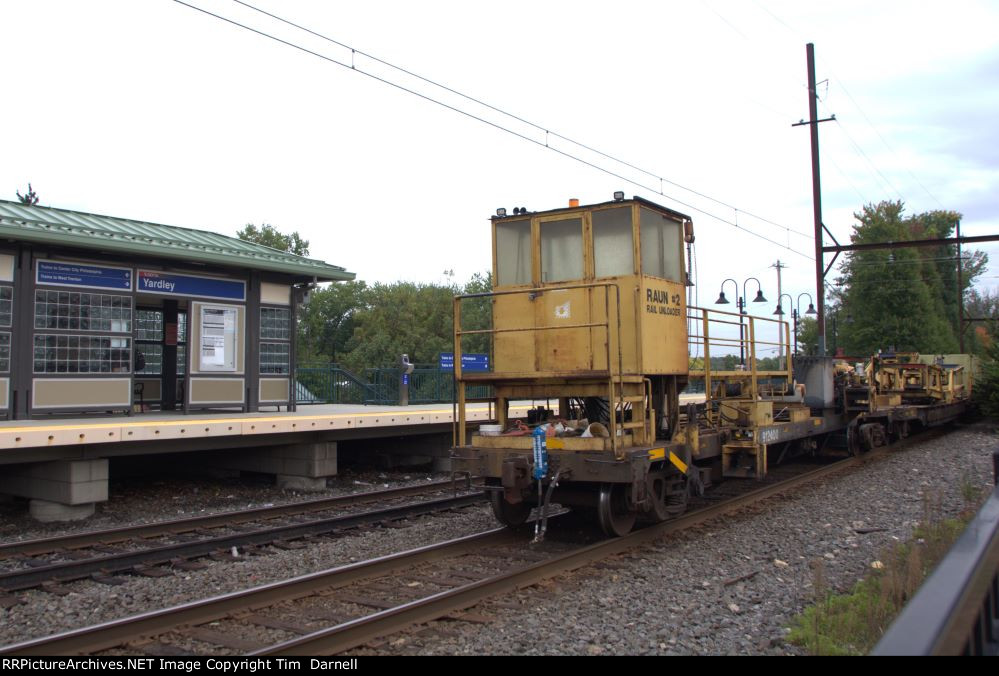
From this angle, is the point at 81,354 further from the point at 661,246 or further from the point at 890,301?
the point at 890,301

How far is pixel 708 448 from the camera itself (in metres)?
8.97

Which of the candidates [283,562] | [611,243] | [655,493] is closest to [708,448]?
[655,493]

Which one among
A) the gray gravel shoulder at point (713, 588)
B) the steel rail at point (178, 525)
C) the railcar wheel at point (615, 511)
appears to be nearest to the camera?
the gray gravel shoulder at point (713, 588)

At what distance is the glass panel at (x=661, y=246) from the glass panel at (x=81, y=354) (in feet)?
29.3

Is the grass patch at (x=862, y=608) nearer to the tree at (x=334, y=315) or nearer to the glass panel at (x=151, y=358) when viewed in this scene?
the glass panel at (x=151, y=358)

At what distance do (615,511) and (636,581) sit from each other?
1269mm

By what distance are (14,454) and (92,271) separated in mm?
3936

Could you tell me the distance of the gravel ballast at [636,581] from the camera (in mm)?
5156

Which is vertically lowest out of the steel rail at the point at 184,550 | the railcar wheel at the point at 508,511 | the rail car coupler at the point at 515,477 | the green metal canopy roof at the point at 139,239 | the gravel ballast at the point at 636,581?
the gravel ballast at the point at 636,581

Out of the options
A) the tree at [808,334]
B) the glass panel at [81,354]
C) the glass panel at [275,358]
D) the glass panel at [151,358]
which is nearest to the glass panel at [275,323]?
the glass panel at [275,358]

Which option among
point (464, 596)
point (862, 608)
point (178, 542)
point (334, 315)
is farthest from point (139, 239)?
point (334, 315)

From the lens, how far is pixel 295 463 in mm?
12680

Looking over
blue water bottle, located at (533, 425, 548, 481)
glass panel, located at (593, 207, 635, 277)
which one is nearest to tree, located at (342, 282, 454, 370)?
glass panel, located at (593, 207, 635, 277)

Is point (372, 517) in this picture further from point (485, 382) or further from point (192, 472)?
point (192, 472)
